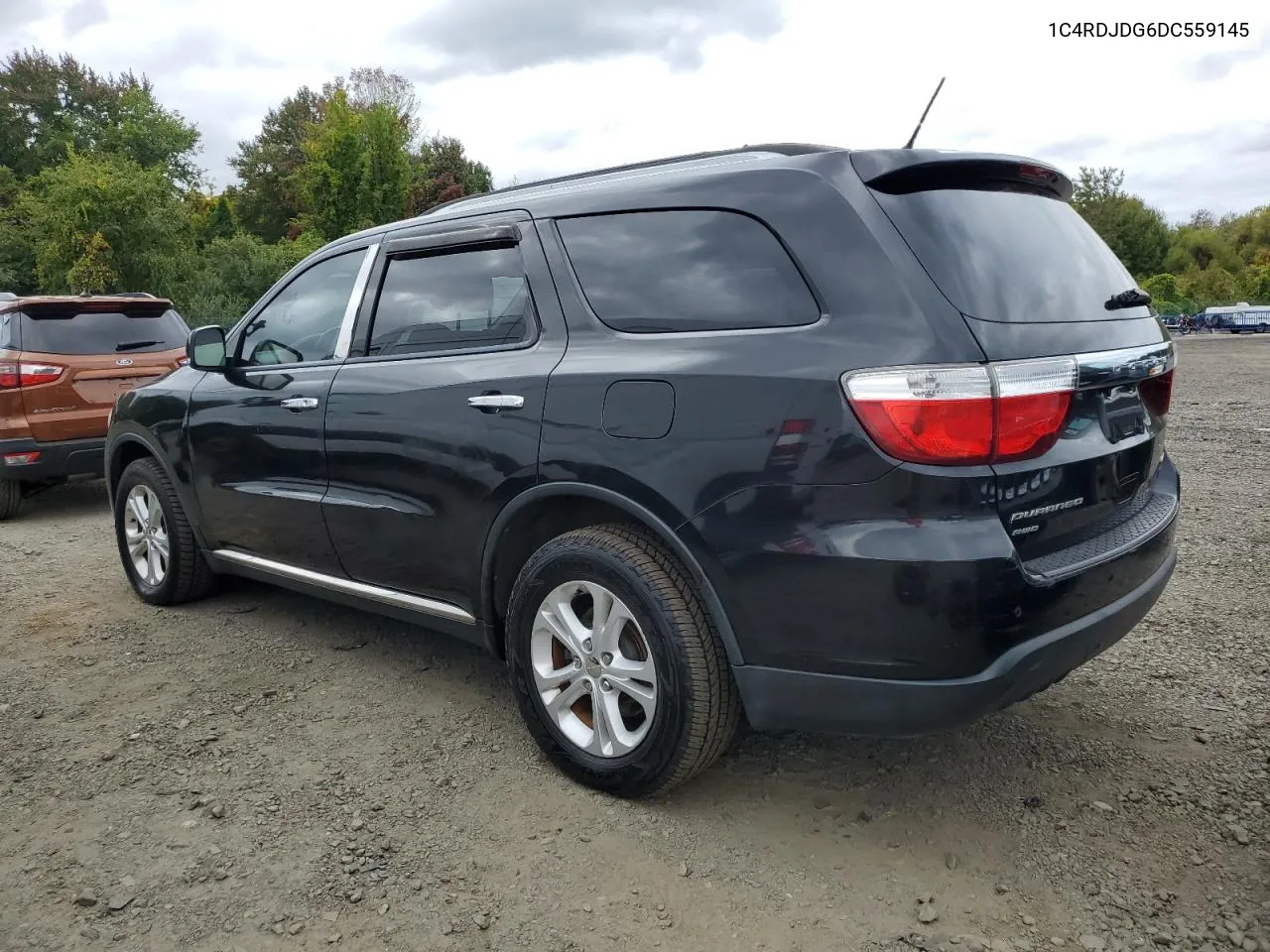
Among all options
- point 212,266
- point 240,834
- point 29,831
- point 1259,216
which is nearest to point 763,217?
point 240,834

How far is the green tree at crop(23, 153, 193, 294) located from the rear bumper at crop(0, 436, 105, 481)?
18.0m

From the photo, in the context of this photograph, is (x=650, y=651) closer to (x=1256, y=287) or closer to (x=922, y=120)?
(x=922, y=120)

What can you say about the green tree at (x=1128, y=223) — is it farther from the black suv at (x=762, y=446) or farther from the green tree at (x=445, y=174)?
the black suv at (x=762, y=446)

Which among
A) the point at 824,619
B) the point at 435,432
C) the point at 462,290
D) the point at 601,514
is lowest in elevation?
the point at 824,619

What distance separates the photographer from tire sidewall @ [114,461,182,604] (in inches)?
183

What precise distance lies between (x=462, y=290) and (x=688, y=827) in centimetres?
189

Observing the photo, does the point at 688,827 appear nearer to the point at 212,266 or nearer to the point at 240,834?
the point at 240,834

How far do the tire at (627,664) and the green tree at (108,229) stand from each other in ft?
77.7

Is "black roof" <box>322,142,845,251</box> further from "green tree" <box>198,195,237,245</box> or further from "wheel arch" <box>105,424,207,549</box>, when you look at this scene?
"green tree" <box>198,195,237,245</box>

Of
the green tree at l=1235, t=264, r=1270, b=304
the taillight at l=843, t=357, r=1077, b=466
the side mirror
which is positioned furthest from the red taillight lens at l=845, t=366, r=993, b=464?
the green tree at l=1235, t=264, r=1270, b=304

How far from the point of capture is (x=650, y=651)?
2643 mm

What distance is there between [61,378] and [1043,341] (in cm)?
711

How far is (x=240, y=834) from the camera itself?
2.76 meters

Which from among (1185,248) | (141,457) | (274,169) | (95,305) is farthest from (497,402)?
(1185,248)
